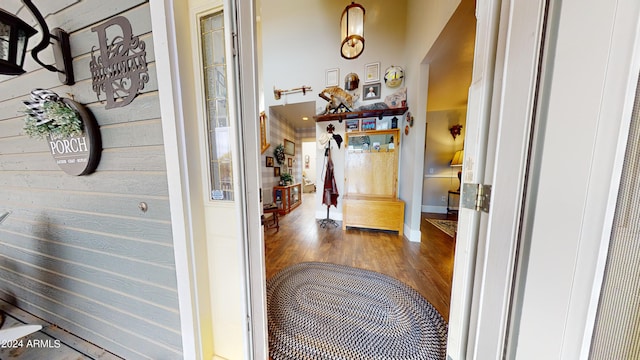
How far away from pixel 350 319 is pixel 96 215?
1819mm

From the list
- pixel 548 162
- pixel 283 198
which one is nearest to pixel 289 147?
pixel 283 198

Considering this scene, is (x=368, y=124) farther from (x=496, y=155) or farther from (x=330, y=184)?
(x=496, y=155)

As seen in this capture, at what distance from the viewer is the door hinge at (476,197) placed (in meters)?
0.67

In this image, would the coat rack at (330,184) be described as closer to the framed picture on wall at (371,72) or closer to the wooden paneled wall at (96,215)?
the framed picture on wall at (371,72)

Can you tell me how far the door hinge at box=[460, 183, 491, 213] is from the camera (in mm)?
672

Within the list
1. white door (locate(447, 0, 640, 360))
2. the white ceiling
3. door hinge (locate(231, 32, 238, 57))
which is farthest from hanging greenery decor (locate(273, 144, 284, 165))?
white door (locate(447, 0, 640, 360))

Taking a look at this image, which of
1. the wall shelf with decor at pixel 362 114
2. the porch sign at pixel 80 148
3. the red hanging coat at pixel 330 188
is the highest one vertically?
the wall shelf with decor at pixel 362 114

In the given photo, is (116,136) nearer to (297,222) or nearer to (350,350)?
(350,350)

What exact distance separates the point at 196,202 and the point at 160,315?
0.72m

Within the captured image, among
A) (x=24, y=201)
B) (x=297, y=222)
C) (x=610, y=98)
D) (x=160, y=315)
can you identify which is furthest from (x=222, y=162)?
(x=297, y=222)

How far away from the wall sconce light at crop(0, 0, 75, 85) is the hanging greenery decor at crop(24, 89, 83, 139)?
117 mm

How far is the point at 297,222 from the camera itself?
3736 mm

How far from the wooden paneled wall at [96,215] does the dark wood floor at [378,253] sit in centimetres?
108

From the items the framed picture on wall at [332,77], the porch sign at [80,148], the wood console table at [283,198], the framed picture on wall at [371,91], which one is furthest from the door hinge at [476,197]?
the wood console table at [283,198]
